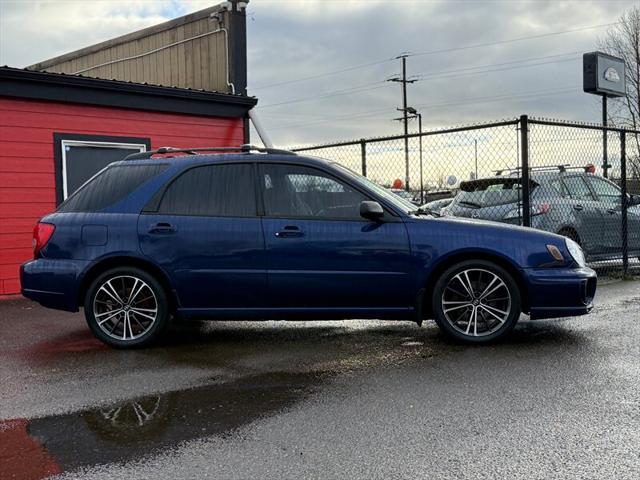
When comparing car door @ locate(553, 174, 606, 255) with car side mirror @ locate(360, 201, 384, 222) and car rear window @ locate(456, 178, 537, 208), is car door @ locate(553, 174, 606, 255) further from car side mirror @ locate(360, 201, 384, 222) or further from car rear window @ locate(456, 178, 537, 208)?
car side mirror @ locate(360, 201, 384, 222)

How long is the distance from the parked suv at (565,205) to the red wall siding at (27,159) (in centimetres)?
560

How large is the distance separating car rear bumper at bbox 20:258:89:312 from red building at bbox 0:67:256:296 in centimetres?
375

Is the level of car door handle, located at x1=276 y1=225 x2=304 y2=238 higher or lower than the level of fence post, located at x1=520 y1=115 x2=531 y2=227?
lower

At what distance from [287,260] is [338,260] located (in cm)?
44

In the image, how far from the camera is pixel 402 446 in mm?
3438

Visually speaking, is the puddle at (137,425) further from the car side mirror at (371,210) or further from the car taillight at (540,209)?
the car taillight at (540,209)

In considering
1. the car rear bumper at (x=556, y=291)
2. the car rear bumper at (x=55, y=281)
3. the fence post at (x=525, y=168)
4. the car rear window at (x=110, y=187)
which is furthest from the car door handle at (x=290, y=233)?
the fence post at (x=525, y=168)

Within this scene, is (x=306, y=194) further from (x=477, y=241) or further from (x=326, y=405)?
(x=326, y=405)

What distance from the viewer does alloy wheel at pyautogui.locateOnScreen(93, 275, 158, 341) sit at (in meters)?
5.71

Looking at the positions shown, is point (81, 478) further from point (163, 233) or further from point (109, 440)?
point (163, 233)

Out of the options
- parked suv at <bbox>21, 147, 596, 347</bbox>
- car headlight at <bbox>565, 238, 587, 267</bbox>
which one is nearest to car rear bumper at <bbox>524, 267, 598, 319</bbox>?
parked suv at <bbox>21, 147, 596, 347</bbox>

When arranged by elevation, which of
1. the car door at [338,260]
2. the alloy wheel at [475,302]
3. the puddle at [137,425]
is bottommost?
the puddle at [137,425]

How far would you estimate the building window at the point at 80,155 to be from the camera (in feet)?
31.3

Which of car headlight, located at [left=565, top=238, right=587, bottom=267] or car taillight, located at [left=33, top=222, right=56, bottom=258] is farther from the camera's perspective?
car taillight, located at [left=33, top=222, right=56, bottom=258]
